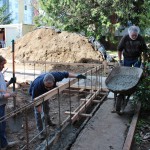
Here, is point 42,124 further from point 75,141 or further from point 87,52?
point 87,52

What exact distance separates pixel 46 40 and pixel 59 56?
1.75 meters

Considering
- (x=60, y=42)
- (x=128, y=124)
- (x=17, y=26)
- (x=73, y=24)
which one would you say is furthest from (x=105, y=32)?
(x=128, y=124)

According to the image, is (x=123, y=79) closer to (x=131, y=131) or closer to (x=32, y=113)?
(x=131, y=131)

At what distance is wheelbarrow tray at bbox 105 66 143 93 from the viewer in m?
6.05

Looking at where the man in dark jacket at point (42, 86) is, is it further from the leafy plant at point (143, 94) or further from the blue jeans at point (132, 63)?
the blue jeans at point (132, 63)

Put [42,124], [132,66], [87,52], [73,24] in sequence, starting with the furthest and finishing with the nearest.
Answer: [73,24]
[87,52]
[132,66]
[42,124]

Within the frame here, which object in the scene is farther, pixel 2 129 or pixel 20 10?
pixel 20 10

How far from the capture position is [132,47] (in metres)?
6.83

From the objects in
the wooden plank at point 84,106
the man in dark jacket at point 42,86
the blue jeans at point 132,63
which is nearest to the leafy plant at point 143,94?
the blue jeans at point 132,63

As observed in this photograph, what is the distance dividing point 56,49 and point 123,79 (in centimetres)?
937

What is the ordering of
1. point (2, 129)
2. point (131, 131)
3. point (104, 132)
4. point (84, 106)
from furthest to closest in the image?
point (84, 106)
point (104, 132)
point (131, 131)
point (2, 129)

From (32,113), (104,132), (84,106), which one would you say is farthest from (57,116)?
(104,132)

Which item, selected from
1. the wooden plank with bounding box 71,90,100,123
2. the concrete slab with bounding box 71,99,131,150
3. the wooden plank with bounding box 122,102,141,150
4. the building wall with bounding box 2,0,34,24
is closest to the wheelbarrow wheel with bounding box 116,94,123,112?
the concrete slab with bounding box 71,99,131,150

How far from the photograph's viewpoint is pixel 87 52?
1525 centimetres
